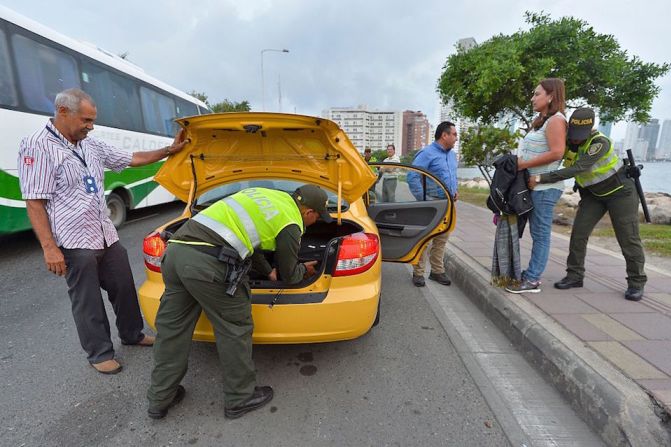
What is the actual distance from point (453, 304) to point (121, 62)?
25.5 feet

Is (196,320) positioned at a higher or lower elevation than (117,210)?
higher

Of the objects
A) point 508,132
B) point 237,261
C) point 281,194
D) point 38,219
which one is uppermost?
point 508,132

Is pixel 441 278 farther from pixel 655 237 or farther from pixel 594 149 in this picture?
pixel 655 237

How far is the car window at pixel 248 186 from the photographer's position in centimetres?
292

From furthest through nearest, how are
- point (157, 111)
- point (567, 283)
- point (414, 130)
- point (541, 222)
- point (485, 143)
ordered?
1. point (414, 130)
2. point (485, 143)
3. point (157, 111)
4. point (567, 283)
5. point (541, 222)

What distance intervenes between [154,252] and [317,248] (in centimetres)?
128

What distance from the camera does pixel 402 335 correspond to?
2912 millimetres

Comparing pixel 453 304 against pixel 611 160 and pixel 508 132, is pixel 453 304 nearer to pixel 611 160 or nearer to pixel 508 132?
pixel 611 160

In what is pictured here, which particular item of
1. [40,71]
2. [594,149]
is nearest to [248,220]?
[594,149]

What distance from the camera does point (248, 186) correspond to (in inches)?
119

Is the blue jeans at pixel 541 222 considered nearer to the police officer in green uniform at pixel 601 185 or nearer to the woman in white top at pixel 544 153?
the woman in white top at pixel 544 153

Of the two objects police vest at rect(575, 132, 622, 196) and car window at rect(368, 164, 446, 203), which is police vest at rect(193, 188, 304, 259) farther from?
police vest at rect(575, 132, 622, 196)

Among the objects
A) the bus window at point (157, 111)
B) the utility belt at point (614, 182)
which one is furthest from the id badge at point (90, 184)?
the bus window at point (157, 111)

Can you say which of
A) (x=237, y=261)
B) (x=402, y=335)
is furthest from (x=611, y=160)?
(x=237, y=261)
